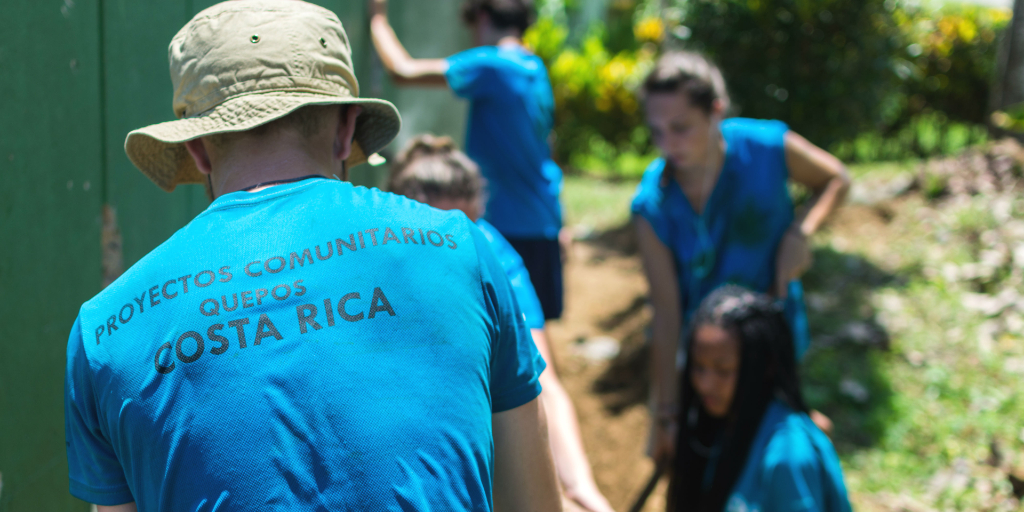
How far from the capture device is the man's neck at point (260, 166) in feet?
3.84

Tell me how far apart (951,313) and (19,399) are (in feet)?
16.5

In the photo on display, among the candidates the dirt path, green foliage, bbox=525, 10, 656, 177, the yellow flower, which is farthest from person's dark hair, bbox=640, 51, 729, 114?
the yellow flower

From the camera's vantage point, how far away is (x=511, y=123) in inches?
134

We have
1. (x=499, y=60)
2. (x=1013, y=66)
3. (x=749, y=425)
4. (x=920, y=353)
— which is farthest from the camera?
(x=1013, y=66)

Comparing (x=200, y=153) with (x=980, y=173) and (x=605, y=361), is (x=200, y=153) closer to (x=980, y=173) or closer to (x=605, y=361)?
(x=605, y=361)

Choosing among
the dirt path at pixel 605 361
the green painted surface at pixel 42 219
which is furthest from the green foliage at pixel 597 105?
the green painted surface at pixel 42 219

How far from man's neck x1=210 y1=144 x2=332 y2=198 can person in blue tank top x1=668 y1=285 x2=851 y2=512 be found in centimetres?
153

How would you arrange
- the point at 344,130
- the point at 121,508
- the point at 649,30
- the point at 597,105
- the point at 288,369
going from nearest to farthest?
the point at 288,369, the point at 121,508, the point at 344,130, the point at 597,105, the point at 649,30

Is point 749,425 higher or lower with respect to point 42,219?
lower

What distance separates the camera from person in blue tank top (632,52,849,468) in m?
2.69

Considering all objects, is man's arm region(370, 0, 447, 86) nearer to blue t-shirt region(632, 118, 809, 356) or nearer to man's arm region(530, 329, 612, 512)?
blue t-shirt region(632, 118, 809, 356)

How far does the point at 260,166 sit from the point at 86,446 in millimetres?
474

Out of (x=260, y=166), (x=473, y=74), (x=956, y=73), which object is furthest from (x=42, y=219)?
(x=956, y=73)

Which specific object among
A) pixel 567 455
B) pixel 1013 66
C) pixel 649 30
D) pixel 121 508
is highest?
pixel 649 30
